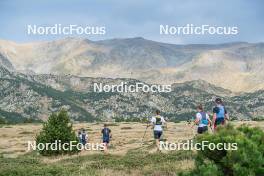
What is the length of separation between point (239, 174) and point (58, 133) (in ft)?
74.5

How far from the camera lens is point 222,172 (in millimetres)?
13156

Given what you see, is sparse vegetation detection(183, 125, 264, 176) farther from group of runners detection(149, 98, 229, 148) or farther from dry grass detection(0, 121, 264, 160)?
dry grass detection(0, 121, 264, 160)

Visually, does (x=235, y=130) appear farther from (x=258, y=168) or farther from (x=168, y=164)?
(x=168, y=164)

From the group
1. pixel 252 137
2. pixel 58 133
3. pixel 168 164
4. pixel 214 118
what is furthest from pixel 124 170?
pixel 58 133

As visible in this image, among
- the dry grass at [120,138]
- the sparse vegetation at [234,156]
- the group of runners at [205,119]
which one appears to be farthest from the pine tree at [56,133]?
the sparse vegetation at [234,156]

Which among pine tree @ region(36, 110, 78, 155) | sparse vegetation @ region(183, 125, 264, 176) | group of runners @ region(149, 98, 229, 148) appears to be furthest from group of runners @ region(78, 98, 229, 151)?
sparse vegetation @ region(183, 125, 264, 176)

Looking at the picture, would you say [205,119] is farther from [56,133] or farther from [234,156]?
[234,156]

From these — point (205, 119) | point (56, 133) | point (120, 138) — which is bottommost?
point (120, 138)

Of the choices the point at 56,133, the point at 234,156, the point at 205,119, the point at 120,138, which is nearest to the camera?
the point at 234,156

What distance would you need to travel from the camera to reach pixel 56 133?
1344 inches

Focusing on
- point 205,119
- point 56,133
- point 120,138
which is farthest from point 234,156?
point 120,138

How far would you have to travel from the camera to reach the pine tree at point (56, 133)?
34297 millimetres

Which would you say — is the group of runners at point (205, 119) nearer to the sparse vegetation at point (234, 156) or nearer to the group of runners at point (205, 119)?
the group of runners at point (205, 119)

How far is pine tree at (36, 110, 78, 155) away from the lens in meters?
34.3
